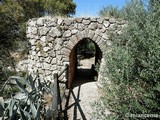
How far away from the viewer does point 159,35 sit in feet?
10.6

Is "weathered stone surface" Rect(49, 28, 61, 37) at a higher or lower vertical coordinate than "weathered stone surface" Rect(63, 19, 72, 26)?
lower

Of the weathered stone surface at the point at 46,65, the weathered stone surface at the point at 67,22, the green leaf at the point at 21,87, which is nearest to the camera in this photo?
the green leaf at the point at 21,87

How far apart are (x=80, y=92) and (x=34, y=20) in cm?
338

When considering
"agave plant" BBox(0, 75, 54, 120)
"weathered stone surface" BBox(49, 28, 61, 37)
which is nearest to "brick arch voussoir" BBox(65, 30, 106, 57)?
"weathered stone surface" BBox(49, 28, 61, 37)

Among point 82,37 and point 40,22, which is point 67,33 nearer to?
point 82,37

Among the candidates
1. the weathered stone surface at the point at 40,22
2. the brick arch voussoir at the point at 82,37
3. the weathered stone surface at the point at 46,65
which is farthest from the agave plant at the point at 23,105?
the weathered stone surface at the point at 40,22

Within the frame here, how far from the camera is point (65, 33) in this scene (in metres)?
8.35

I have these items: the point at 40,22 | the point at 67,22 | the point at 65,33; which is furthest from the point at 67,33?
the point at 40,22

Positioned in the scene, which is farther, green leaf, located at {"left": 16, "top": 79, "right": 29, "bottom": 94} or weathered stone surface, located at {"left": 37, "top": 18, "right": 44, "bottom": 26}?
weathered stone surface, located at {"left": 37, "top": 18, "right": 44, "bottom": 26}

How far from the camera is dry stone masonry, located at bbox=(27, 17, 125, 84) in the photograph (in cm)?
834

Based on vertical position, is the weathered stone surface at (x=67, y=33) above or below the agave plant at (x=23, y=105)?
above

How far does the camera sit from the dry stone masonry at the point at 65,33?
27.3 feet

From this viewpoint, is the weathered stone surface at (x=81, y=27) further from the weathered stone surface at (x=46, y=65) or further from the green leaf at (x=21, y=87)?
the green leaf at (x=21, y=87)

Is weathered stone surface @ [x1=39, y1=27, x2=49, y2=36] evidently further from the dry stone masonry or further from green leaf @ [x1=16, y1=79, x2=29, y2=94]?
green leaf @ [x1=16, y1=79, x2=29, y2=94]
